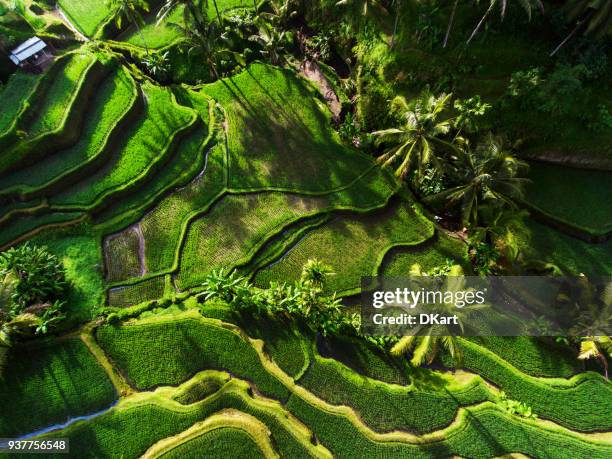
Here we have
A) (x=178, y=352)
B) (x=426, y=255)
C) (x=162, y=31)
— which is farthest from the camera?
(x=162, y=31)

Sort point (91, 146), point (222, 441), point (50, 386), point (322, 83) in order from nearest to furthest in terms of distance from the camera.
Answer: point (222, 441), point (50, 386), point (91, 146), point (322, 83)

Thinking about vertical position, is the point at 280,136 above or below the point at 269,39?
below

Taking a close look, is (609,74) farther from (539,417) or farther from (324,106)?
(539,417)

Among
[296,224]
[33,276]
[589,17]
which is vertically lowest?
[296,224]

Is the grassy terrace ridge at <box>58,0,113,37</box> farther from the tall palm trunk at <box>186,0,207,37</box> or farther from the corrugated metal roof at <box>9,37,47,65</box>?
the tall palm trunk at <box>186,0,207,37</box>

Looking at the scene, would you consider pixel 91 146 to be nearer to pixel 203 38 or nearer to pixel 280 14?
pixel 203 38

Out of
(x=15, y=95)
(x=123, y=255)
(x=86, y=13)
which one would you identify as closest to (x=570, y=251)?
(x=123, y=255)
